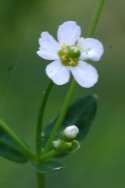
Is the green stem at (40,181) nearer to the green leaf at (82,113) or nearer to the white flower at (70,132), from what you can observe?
the white flower at (70,132)

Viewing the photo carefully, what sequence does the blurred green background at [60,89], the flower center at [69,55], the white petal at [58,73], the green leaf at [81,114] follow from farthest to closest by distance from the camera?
the blurred green background at [60,89] < the green leaf at [81,114] < the flower center at [69,55] < the white petal at [58,73]

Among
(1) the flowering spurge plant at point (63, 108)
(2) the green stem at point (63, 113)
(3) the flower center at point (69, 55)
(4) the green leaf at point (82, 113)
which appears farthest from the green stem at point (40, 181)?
(3) the flower center at point (69, 55)

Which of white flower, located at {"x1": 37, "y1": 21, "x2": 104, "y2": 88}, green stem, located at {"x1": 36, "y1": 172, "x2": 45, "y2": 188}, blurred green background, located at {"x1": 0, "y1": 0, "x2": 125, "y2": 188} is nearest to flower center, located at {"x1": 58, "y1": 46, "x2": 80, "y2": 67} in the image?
white flower, located at {"x1": 37, "y1": 21, "x2": 104, "y2": 88}

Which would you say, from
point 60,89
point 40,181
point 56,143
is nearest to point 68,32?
point 56,143

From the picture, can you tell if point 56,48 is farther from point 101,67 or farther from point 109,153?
point 101,67

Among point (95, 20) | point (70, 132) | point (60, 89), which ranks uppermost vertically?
point (95, 20)

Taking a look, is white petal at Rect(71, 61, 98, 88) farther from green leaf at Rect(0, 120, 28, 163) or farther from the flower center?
green leaf at Rect(0, 120, 28, 163)

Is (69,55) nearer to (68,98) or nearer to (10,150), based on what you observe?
(68,98)
